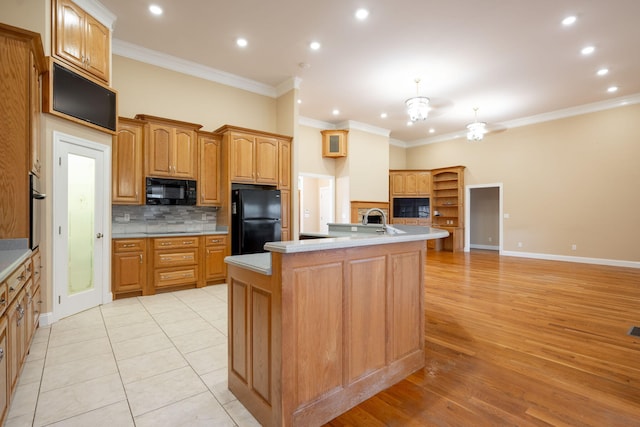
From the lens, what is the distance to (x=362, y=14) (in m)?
3.79

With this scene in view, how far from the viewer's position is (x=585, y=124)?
696 cm

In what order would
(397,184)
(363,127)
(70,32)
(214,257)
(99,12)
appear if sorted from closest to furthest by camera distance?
(70,32), (99,12), (214,257), (363,127), (397,184)

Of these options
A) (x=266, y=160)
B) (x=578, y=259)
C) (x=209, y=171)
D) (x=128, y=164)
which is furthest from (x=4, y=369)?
(x=578, y=259)

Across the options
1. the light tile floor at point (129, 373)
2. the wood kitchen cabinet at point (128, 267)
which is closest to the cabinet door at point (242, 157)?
the wood kitchen cabinet at point (128, 267)

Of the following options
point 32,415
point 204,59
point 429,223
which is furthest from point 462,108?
point 32,415

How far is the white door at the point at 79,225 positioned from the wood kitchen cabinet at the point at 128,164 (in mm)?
305

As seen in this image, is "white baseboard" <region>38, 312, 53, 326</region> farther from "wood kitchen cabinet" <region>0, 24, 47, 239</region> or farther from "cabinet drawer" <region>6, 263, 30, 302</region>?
"cabinet drawer" <region>6, 263, 30, 302</region>

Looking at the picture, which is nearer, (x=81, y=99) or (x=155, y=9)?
(x=81, y=99)

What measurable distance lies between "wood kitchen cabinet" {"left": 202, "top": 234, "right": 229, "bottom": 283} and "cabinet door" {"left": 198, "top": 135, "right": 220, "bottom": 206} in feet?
1.99

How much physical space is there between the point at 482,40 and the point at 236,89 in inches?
160

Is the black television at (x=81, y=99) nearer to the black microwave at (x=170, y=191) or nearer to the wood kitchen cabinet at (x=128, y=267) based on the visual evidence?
the black microwave at (x=170, y=191)

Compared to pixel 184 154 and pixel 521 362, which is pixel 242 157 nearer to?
pixel 184 154

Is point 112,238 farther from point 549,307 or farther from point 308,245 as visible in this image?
point 549,307

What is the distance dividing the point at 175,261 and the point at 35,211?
5.96 ft
